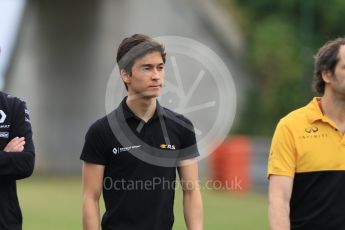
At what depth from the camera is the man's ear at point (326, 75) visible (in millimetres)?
6859

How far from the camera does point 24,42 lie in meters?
33.0

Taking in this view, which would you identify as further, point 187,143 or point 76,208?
point 76,208

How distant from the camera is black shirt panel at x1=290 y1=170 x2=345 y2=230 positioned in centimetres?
666

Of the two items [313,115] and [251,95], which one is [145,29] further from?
[313,115]

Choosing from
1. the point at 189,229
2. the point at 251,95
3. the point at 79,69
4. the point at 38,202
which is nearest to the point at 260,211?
the point at 38,202

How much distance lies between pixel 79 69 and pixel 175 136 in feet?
84.7

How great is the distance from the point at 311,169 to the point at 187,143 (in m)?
1.00

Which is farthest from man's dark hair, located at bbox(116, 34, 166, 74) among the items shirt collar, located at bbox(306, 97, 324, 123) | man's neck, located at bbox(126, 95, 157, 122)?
shirt collar, located at bbox(306, 97, 324, 123)

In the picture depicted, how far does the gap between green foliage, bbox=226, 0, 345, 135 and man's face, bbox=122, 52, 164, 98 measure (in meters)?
30.6

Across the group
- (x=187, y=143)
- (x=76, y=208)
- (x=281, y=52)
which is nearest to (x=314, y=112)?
(x=187, y=143)

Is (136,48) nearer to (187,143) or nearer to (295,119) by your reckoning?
(187,143)

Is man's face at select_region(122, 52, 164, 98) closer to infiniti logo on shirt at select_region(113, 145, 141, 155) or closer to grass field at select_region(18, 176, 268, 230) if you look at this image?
infiniti logo on shirt at select_region(113, 145, 141, 155)

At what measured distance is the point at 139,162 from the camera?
6.98 m

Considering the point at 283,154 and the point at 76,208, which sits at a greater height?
the point at 283,154
